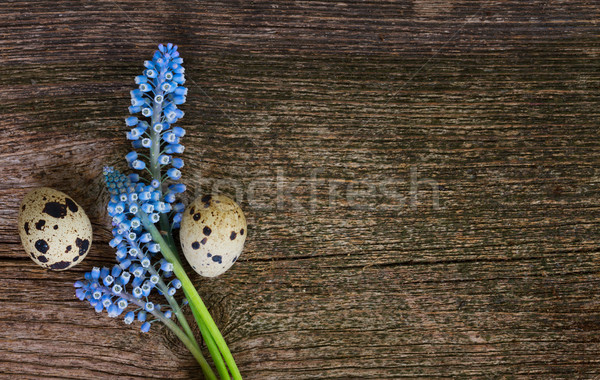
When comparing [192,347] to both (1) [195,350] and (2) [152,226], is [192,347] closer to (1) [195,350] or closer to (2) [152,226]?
(1) [195,350]

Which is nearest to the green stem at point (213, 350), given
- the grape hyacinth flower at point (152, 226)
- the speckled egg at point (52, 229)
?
the grape hyacinth flower at point (152, 226)

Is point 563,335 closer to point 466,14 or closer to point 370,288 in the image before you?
point 370,288

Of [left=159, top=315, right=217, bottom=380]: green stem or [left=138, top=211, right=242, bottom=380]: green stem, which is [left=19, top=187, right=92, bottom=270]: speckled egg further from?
[left=159, top=315, right=217, bottom=380]: green stem

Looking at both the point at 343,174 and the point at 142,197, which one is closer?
the point at 142,197

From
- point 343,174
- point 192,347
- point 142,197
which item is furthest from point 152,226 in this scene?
point 343,174

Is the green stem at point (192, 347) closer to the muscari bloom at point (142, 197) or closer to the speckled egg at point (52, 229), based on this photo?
the muscari bloom at point (142, 197)

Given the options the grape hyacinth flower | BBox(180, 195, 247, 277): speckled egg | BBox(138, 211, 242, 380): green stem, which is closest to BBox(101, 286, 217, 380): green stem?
the grape hyacinth flower

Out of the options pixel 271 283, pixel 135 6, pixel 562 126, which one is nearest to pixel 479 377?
pixel 271 283
